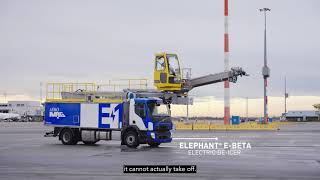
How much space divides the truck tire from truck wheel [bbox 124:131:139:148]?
3.92m

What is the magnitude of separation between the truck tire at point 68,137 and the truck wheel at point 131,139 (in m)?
3.92

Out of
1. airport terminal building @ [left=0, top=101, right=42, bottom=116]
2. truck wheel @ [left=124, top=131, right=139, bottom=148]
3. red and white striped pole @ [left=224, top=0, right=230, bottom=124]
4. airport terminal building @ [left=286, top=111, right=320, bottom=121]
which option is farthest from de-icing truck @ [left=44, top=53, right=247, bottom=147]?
airport terminal building @ [left=0, top=101, right=42, bottom=116]

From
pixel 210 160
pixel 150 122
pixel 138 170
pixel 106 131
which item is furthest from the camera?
pixel 106 131

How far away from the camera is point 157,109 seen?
84.5ft

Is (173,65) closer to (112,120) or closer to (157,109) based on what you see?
(112,120)

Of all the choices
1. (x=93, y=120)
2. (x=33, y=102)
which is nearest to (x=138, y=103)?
(x=93, y=120)

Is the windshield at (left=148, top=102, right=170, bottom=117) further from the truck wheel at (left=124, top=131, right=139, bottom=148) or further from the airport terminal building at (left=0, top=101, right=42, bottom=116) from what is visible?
the airport terminal building at (left=0, top=101, right=42, bottom=116)

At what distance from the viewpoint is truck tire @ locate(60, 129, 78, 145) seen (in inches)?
1109

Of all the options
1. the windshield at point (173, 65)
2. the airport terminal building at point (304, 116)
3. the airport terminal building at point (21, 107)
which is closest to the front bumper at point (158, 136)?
the windshield at point (173, 65)

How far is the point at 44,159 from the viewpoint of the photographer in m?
19.2

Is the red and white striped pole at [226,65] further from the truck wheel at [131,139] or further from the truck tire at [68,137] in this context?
the truck wheel at [131,139]

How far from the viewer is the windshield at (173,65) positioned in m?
36.7

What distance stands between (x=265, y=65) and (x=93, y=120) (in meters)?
35.3

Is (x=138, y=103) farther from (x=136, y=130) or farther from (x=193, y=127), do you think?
(x=193, y=127)
